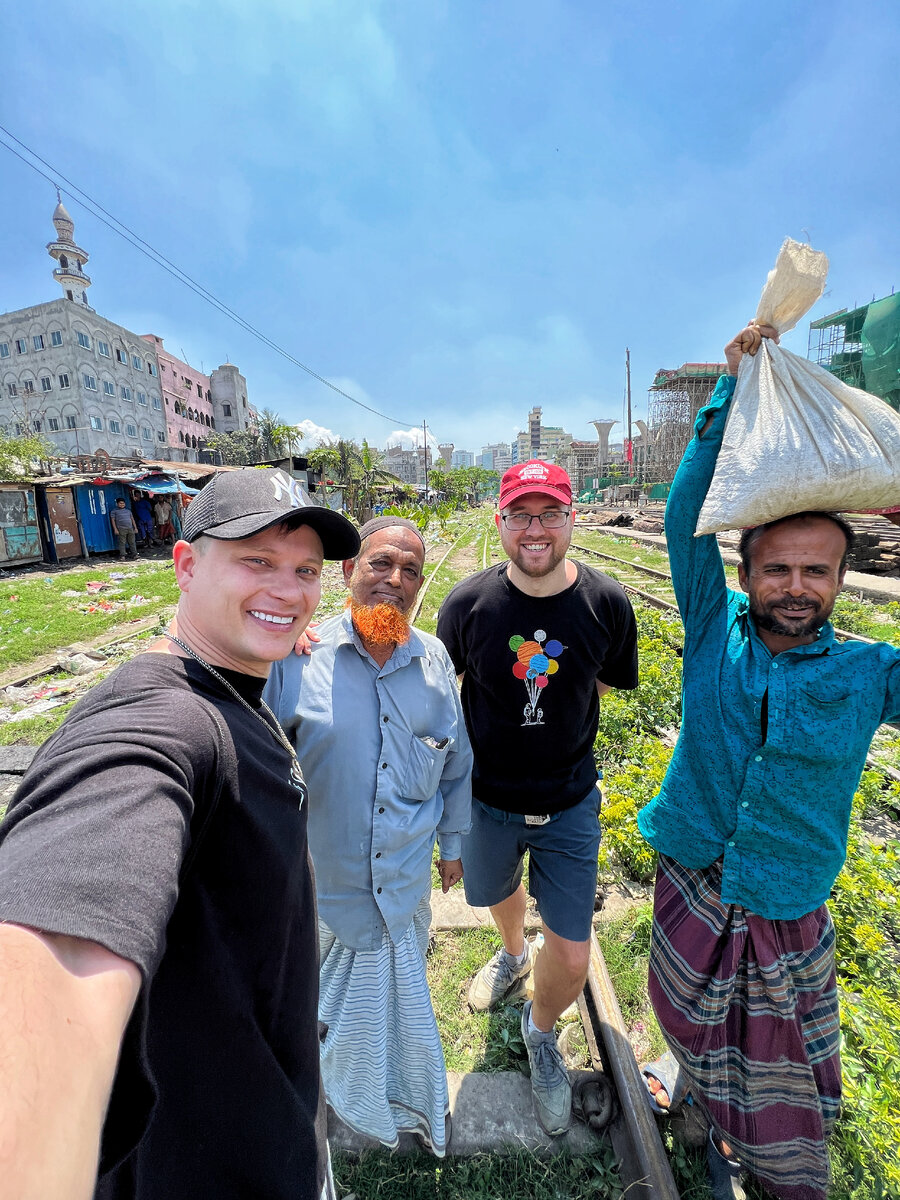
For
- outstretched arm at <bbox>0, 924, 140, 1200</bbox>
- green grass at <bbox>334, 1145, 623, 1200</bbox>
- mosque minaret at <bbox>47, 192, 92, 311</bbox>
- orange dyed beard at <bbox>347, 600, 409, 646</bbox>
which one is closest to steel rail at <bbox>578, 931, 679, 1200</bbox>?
green grass at <bbox>334, 1145, 623, 1200</bbox>

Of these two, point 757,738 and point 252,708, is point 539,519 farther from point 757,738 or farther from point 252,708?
point 252,708

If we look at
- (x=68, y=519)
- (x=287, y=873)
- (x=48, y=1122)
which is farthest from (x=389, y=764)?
(x=68, y=519)

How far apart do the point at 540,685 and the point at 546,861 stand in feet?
2.83

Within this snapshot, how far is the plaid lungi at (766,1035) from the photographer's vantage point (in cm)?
171

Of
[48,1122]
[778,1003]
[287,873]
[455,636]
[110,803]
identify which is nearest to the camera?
[48,1122]

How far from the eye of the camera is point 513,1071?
7.75 feet

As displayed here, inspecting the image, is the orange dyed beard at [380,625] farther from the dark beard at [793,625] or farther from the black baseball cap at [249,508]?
the dark beard at [793,625]

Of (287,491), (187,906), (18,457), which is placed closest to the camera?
(187,906)

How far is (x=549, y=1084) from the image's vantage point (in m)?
2.17

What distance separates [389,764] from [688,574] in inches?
55.8

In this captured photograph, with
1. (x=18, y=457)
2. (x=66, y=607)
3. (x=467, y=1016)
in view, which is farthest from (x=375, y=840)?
(x=18, y=457)

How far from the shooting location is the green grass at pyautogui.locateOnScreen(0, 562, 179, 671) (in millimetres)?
8508

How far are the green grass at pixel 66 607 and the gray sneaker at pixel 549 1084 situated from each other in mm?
9018

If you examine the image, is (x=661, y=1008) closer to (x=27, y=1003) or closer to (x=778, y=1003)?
(x=778, y=1003)
